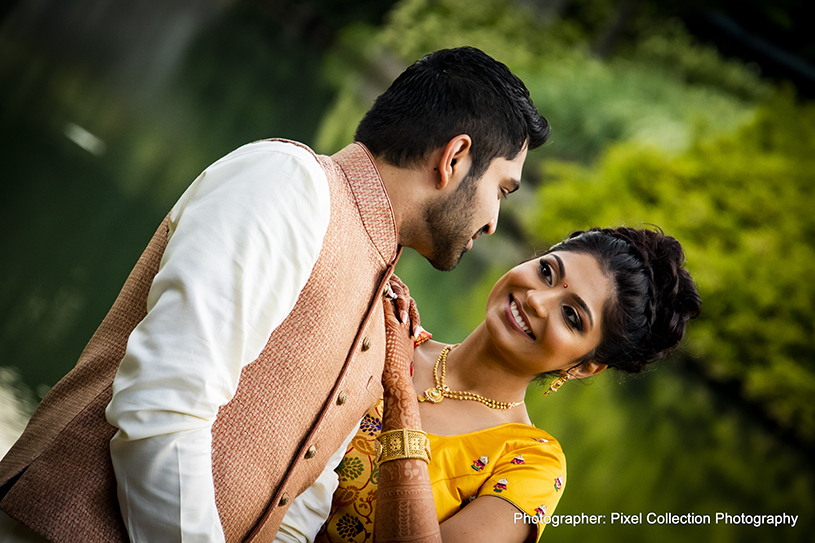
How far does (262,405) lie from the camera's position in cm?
104

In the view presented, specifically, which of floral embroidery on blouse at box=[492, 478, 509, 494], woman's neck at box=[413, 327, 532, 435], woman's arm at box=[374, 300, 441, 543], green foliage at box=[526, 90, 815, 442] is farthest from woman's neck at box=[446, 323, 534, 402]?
green foliage at box=[526, 90, 815, 442]

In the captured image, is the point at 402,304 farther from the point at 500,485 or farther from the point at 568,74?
the point at 568,74

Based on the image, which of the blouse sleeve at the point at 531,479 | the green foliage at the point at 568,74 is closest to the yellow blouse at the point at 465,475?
the blouse sleeve at the point at 531,479

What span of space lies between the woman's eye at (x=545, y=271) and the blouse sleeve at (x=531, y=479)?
0.40m

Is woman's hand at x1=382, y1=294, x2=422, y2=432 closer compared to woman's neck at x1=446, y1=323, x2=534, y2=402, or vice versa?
woman's hand at x1=382, y1=294, x2=422, y2=432

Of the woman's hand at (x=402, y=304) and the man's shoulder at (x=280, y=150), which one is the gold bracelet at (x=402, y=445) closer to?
the woman's hand at (x=402, y=304)

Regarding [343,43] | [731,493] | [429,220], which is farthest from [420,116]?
[343,43]

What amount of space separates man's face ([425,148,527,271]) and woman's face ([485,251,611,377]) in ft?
1.44

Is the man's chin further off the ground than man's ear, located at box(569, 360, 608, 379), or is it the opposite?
the man's chin

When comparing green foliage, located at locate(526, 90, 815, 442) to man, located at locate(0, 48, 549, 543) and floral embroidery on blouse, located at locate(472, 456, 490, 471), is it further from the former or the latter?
man, located at locate(0, 48, 549, 543)

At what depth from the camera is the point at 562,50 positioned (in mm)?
13758

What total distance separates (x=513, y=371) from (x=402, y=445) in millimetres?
495

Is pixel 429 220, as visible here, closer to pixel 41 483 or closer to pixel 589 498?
pixel 41 483

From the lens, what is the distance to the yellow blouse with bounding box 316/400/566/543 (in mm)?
1535
